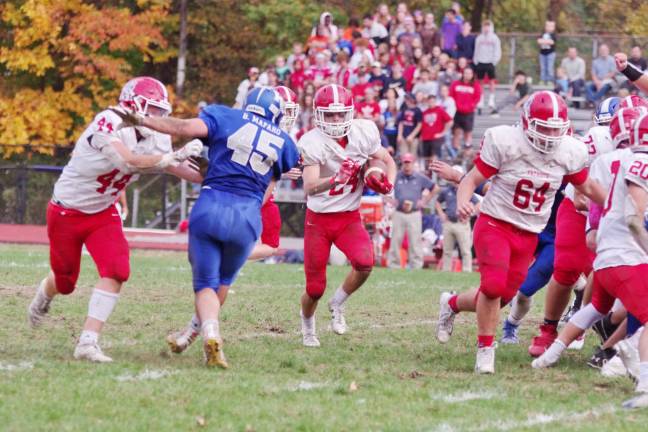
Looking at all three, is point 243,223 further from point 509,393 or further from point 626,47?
point 626,47

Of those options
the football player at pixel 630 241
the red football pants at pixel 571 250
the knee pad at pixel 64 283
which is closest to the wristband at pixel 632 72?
the red football pants at pixel 571 250

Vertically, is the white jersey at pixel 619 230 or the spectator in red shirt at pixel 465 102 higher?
the white jersey at pixel 619 230

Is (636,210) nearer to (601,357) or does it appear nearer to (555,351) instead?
(555,351)

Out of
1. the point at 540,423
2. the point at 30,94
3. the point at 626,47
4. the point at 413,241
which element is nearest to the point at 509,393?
the point at 540,423

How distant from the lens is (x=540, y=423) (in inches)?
228

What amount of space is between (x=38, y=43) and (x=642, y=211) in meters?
21.6

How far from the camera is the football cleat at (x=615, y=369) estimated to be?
7289mm

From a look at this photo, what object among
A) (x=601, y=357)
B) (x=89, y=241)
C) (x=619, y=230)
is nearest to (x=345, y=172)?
(x=89, y=241)

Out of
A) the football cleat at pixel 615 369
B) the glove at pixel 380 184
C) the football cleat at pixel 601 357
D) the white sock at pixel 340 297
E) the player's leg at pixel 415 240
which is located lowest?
the player's leg at pixel 415 240

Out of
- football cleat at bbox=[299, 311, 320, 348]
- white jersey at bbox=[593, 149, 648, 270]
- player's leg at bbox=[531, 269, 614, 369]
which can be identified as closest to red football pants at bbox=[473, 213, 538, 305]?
player's leg at bbox=[531, 269, 614, 369]

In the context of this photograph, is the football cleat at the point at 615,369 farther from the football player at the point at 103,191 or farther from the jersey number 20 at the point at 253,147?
the football player at the point at 103,191

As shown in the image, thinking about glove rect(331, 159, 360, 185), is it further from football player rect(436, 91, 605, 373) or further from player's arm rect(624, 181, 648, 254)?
player's arm rect(624, 181, 648, 254)

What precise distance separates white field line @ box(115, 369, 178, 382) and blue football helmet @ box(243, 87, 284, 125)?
164 centimetres

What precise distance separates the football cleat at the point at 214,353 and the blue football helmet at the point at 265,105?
4.56 feet
